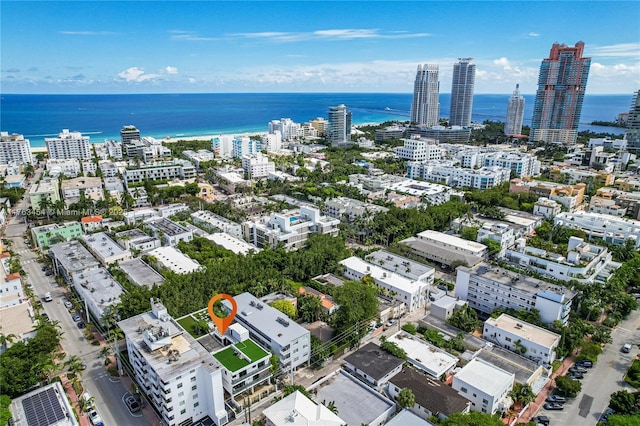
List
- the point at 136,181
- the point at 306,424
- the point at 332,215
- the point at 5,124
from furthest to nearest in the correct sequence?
the point at 5,124 → the point at 136,181 → the point at 332,215 → the point at 306,424

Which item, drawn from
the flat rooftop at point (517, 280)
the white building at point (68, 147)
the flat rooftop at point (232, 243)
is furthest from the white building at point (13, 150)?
the flat rooftop at point (517, 280)

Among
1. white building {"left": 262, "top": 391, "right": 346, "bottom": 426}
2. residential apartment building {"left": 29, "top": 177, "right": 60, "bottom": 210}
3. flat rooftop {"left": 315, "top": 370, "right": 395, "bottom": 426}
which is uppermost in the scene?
residential apartment building {"left": 29, "top": 177, "right": 60, "bottom": 210}

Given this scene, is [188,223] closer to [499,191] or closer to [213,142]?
[499,191]

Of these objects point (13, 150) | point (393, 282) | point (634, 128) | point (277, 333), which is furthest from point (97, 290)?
point (634, 128)

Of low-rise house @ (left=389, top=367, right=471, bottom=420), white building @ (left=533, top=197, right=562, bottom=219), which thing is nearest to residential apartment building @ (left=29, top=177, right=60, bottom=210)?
low-rise house @ (left=389, top=367, right=471, bottom=420)

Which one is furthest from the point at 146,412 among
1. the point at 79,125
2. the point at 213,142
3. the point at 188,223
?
the point at 79,125

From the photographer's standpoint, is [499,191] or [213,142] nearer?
[499,191]

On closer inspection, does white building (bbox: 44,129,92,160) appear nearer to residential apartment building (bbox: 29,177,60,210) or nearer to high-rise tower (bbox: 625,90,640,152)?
residential apartment building (bbox: 29,177,60,210)

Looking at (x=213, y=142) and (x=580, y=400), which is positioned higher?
(x=213, y=142)
